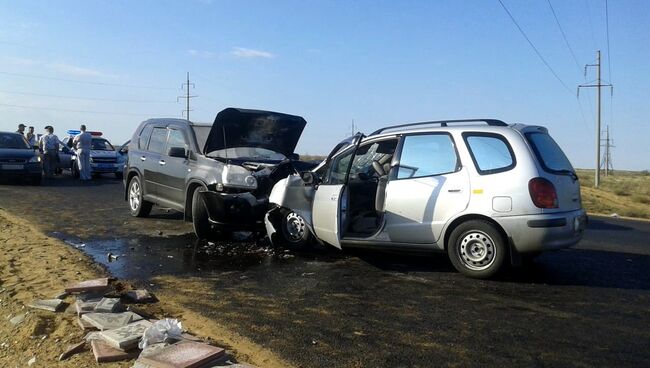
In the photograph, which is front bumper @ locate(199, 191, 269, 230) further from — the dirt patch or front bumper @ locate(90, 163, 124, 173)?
front bumper @ locate(90, 163, 124, 173)

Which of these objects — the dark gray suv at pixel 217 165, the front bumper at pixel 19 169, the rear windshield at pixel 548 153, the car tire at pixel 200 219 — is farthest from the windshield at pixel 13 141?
the rear windshield at pixel 548 153

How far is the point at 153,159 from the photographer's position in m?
10.8

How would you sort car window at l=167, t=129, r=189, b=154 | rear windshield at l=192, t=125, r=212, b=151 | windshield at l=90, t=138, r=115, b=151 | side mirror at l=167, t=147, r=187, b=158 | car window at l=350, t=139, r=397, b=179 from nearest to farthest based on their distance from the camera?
car window at l=350, t=139, r=397, b=179, side mirror at l=167, t=147, r=187, b=158, rear windshield at l=192, t=125, r=212, b=151, car window at l=167, t=129, r=189, b=154, windshield at l=90, t=138, r=115, b=151

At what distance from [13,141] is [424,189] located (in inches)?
658

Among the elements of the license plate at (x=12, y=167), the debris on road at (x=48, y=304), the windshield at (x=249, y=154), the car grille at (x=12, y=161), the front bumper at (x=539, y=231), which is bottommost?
the debris on road at (x=48, y=304)

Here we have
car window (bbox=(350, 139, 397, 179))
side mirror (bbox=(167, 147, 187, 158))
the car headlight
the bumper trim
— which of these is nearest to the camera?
the bumper trim

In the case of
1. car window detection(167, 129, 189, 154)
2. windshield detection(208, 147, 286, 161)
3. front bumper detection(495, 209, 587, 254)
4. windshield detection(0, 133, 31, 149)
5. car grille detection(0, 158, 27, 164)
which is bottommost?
front bumper detection(495, 209, 587, 254)

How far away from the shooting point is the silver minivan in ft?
20.8

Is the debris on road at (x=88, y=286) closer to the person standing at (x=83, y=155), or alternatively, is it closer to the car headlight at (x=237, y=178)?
the car headlight at (x=237, y=178)

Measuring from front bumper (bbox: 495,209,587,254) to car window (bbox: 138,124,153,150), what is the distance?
7399 millimetres

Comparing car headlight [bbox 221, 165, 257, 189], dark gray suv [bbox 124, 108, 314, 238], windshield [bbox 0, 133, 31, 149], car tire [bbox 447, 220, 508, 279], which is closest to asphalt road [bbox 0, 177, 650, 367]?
car tire [bbox 447, 220, 508, 279]

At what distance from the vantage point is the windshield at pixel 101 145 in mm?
22714

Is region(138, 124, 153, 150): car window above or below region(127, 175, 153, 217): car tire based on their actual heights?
above

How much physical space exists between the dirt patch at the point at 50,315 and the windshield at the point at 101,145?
15609mm
